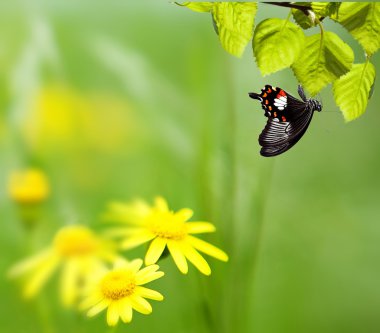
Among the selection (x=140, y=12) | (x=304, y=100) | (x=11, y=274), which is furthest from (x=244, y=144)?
(x=11, y=274)

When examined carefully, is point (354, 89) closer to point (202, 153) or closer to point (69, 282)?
point (202, 153)

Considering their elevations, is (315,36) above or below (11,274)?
above

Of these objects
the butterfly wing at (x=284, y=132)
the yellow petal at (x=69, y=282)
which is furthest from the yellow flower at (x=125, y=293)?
the butterfly wing at (x=284, y=132)

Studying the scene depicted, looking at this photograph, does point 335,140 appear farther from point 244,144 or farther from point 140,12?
point 140,12

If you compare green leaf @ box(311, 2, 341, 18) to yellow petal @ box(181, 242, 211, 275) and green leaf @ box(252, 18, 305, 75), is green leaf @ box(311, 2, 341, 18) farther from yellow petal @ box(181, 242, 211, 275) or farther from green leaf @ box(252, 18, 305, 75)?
yellow petal @ box(181, 242, 211, 275)

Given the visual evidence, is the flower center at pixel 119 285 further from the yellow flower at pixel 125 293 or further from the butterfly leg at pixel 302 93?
the butterfly leg at pixel 302 93

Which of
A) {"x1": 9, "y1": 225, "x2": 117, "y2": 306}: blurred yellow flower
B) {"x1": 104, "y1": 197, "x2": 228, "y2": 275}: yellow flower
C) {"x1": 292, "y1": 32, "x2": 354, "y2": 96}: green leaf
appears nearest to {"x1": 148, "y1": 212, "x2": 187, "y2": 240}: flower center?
{"x1": 104, "y1": 197, "x2": 228, "y2": 275}: yellow flower
